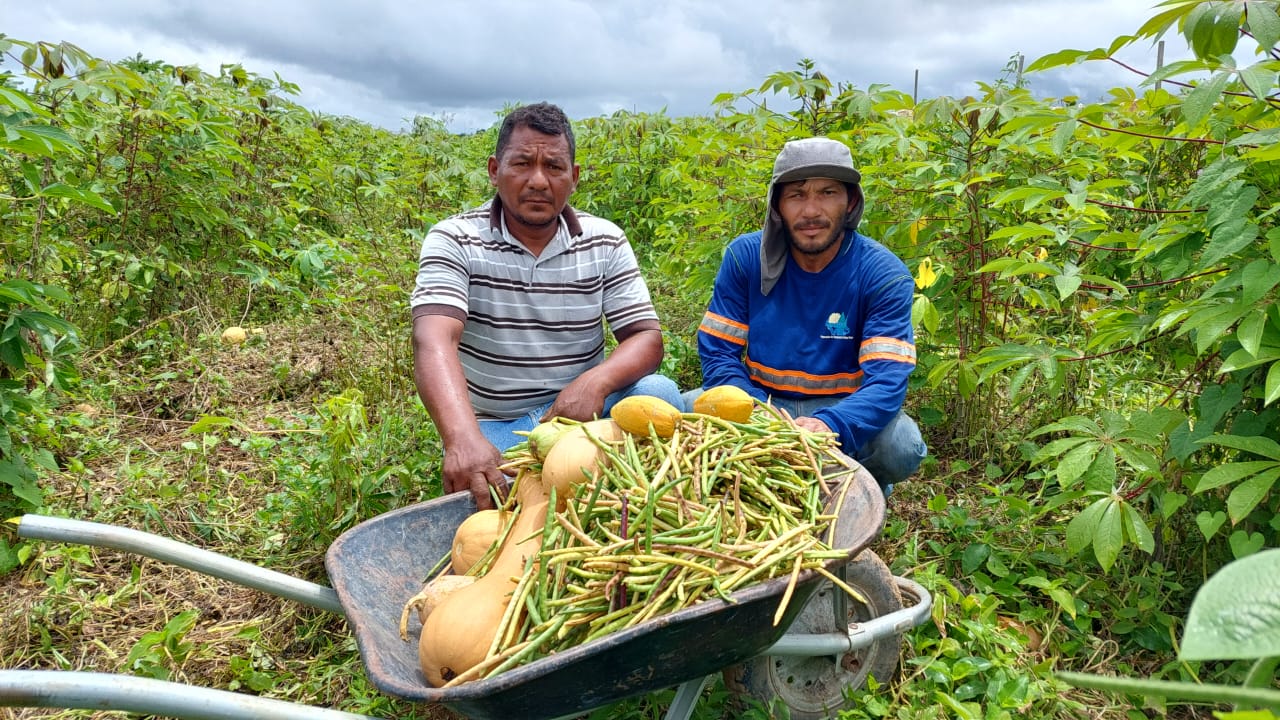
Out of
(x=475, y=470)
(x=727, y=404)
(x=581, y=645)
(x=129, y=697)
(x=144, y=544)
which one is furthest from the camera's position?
(x=475, y=470)

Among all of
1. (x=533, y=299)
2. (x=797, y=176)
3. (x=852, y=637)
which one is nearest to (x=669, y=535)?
(x=852, y=637)

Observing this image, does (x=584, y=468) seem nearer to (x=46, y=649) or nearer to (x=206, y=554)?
(x=206, y=554)

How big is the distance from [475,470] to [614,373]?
700mm

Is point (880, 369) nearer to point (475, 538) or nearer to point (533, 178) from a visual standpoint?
point (533, 178)

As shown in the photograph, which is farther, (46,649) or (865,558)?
(46,649)

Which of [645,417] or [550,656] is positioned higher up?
[645,417]

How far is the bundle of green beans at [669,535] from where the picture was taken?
1465 millimetres

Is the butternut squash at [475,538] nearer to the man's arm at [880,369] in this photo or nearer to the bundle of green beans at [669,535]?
the bundle of green beans at [669,535]

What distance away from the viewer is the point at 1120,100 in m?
2.94

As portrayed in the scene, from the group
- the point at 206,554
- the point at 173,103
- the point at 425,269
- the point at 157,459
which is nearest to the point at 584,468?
the point at 206,554

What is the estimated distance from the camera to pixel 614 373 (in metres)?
2.69

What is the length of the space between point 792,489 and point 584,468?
1.57 feet

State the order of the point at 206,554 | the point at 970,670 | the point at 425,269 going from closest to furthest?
the point at 206,554 < the point at 970,670 < the point at 425,269

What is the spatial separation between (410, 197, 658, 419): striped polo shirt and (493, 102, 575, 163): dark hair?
251 mm
